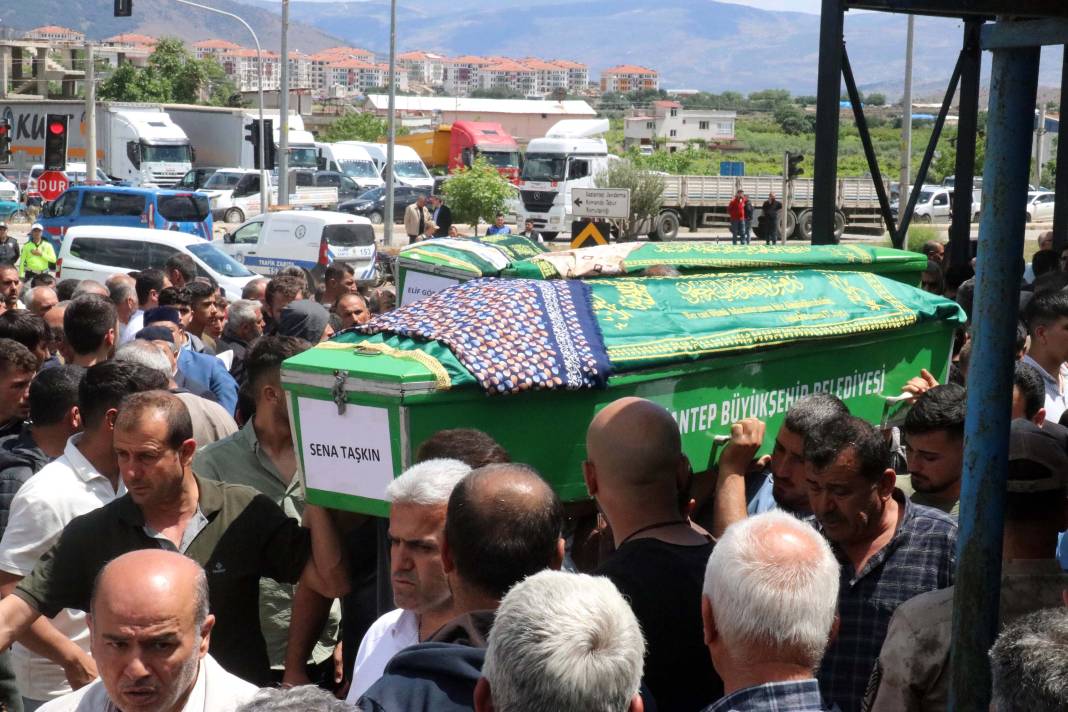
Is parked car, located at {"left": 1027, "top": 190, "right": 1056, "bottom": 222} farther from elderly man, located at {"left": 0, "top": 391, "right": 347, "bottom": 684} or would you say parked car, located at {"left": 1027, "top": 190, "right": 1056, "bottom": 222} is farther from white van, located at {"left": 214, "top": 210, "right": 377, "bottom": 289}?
elderly man, located at {"left": 0, "top": 391, "right": 347, "bottom": 684}

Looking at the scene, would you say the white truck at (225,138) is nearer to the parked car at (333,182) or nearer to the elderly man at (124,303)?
the parked car at (333,182)

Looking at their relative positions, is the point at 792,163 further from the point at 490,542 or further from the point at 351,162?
the point at 351,162

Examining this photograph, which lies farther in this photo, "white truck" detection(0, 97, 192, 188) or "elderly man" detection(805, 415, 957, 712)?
"white truck" detection(0, 97, 192, 188)

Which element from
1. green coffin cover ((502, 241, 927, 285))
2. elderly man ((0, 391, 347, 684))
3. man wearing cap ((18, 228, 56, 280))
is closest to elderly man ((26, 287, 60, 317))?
green coffin cover ((502, 241, 927, 285))

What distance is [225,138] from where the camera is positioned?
49.1m

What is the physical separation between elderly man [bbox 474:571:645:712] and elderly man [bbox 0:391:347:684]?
1.64 m

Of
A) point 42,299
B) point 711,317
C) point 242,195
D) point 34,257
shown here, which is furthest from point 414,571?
point 242,195

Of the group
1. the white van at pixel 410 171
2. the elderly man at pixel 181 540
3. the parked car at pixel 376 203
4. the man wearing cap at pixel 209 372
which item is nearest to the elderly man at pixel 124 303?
the man wearing cap at pixel 209 372

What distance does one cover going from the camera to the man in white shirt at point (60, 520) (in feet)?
13.2

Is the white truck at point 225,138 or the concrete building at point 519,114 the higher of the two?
the concrete building at point 519,114

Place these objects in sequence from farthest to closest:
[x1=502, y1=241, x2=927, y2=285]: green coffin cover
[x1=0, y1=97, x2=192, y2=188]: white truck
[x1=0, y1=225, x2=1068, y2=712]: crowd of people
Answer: [x1=0, y1=97, x2=192, y2=188]: white truck < [x1=502, y1=241, x2=927, y2=285]: green coffin cover < [x1=0, y1=225, x2=1068, y2=712]: crowd of people

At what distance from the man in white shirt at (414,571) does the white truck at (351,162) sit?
1764 inches

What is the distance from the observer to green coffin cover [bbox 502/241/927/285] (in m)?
6.11

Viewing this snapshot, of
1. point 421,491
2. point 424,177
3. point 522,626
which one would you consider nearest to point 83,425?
point 421,491
